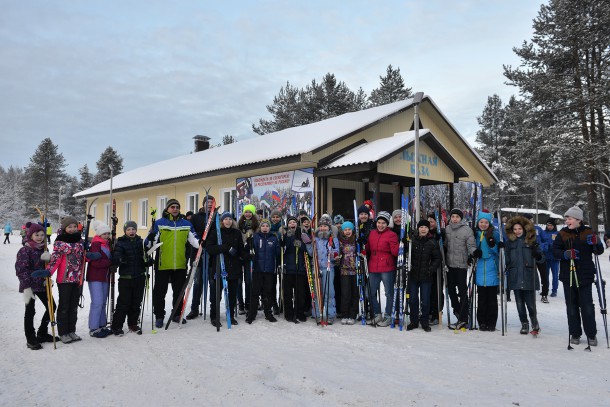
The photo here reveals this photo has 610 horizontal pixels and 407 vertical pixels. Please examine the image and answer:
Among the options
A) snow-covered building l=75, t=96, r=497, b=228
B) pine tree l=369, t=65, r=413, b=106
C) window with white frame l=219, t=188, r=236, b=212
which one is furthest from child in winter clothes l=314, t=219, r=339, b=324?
pine tree l=369, t=65, r=413, b=106

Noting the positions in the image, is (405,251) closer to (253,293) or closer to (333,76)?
(253,293)

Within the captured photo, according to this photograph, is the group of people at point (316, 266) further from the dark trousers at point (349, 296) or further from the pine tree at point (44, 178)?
the pine tree at point (44, 178)

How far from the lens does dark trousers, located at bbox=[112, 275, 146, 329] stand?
5907 millimetres

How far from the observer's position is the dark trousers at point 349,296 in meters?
6.73

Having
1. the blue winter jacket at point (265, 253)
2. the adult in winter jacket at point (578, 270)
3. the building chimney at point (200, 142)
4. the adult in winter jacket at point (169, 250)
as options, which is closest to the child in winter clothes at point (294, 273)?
the blue winter jacket at point (265, 253)

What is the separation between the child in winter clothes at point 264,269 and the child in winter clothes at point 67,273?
2441mm

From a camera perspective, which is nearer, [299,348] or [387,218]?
[299,348]

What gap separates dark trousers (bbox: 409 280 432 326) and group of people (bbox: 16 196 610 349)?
0.02 metres

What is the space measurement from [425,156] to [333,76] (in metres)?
26.0

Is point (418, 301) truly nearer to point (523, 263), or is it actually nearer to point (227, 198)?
point (523, 263)

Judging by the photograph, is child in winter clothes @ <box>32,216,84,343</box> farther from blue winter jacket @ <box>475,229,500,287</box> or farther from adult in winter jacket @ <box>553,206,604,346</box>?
adult in winter jacket @ <box>553,206,604,346</box>

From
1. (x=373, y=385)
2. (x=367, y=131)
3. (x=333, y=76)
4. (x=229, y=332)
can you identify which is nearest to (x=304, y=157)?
(x=367, y=131)

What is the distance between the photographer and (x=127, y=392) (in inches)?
153

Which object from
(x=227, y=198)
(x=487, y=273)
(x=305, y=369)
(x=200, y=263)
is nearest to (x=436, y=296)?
(x=487, y=273)
